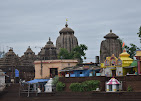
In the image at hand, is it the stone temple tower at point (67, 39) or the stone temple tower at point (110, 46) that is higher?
→ the stone temple tower at point (67, 39)

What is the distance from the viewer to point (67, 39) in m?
105

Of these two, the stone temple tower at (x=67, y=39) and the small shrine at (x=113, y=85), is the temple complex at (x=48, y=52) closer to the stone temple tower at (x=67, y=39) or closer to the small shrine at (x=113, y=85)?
the stone temple tower at (x=67, y=39)

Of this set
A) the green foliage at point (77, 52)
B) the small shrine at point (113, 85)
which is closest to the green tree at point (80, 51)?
the green foliage at point (77, 52)

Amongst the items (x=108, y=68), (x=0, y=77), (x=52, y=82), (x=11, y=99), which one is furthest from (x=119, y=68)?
(x=0, y=77)

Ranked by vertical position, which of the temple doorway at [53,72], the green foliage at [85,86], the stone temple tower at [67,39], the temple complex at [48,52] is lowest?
the green foliage at [85,86]

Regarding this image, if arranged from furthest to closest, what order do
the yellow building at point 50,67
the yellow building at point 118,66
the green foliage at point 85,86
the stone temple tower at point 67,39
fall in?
the stone temple tower at point 67,39
the yellow building at point 50,67
the yellow building at point 118,66
the green foliage at point 85,86

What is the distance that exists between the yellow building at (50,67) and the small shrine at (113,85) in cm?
1769

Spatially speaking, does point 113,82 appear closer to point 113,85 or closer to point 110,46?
point 113,85

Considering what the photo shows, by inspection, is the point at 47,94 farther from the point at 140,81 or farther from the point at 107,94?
the point at 140,81

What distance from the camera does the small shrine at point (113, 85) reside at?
188ft

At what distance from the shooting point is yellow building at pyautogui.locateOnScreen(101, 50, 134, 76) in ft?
204

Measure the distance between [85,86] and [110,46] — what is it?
3787 centimetres

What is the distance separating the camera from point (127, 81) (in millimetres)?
56656

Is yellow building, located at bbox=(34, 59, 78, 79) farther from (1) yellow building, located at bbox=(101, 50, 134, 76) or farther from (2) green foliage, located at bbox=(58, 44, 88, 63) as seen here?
(2) green foliage, located at bbox=(58, 44, 88, 63)
